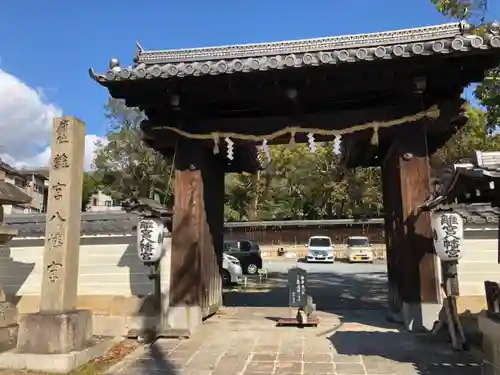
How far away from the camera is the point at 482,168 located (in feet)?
16.5

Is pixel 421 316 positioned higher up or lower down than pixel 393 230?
lower down

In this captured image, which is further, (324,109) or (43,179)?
(43,179)

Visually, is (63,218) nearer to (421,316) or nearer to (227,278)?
(421,316)

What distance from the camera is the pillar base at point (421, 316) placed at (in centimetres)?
786

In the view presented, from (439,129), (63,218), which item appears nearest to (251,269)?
(439,129)

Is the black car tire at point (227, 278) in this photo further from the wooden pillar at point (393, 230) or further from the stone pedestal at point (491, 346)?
the stone pedestal at point (491, 346)

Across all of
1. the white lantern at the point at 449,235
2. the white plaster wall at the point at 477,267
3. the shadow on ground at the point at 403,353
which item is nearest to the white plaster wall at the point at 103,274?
the shadow on ground at the point at 403,353

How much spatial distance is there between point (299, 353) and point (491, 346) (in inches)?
109

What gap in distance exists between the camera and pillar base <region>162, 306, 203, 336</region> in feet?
27.9

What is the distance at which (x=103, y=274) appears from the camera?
31.8 ft

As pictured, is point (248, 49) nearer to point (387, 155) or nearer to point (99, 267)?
point (387, 155)

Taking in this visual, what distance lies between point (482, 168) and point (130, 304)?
24.6ft

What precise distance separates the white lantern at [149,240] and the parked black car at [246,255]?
16841 millimetres

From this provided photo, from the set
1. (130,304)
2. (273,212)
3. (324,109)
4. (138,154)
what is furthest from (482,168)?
(273,212)
